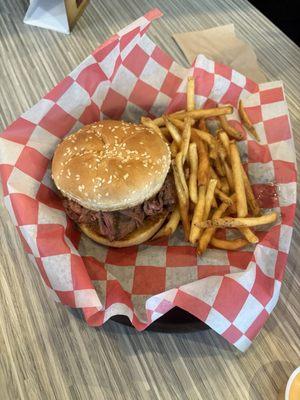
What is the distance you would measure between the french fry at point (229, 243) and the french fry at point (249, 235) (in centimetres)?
3

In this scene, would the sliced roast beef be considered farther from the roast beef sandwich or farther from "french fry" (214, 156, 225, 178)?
"french fry" (214, 156, 225, 178)

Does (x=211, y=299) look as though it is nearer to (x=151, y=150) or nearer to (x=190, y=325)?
(x=190, y=325)

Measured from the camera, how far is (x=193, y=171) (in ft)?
5.55

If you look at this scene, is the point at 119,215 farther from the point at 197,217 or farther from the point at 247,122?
the point at 247,122

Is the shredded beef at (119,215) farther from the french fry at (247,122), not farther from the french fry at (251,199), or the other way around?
the french fry at (247,122)

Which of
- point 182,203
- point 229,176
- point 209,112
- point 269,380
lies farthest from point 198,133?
point 269,380

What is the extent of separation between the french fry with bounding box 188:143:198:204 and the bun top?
0.36 ft

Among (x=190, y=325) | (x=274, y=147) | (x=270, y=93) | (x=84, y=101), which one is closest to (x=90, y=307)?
(x=190, y=325)

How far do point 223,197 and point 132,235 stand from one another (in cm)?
40

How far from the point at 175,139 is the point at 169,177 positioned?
0.55 feet

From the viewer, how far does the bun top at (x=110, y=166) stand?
4.94ft

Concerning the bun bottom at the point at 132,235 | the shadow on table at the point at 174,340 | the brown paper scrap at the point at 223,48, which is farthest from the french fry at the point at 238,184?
the brown paper scrap at the point at 223,48

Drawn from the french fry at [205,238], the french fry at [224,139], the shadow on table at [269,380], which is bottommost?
the shadow on table at [269,380]

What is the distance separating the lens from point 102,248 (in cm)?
170
